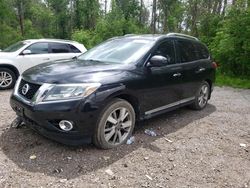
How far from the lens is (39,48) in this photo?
922cm

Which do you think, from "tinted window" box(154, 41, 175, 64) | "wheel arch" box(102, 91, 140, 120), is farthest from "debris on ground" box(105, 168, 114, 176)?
"tinted window" box(154, 41, 175, 64)

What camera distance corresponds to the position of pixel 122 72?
4.43m

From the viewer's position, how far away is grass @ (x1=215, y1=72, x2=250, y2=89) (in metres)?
10.9

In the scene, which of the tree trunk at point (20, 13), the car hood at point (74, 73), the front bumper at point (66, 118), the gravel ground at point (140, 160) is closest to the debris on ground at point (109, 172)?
the gravel ground at point (140, 160)

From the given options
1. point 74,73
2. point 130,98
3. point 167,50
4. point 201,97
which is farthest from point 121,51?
point 201,97

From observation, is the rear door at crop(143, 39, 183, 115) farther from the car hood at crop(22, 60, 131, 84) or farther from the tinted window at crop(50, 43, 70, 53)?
the tinted window at crop(50, 43, 70, 53)

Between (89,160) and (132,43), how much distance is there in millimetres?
2361

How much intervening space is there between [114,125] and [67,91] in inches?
36.1

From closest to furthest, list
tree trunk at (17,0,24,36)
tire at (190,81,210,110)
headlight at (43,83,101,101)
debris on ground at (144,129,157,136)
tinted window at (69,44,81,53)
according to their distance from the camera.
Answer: headlight at (43,83,101,101)
debris on ground at (144,129,157,136)
tire at (190,81,210,110)
tinted window at (69,44,81,53)
tree trunk at (17,0,24,36)

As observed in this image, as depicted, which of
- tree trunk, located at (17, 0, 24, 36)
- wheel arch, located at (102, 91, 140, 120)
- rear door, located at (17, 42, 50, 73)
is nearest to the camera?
wheel arch, located at (102, 91, 140, 120)

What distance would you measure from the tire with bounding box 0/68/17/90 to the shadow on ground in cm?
406

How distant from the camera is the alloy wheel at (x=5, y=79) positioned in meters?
8.49

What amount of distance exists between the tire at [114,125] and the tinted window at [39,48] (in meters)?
5.62

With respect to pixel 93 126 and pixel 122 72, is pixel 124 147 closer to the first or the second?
pixel 93 126
